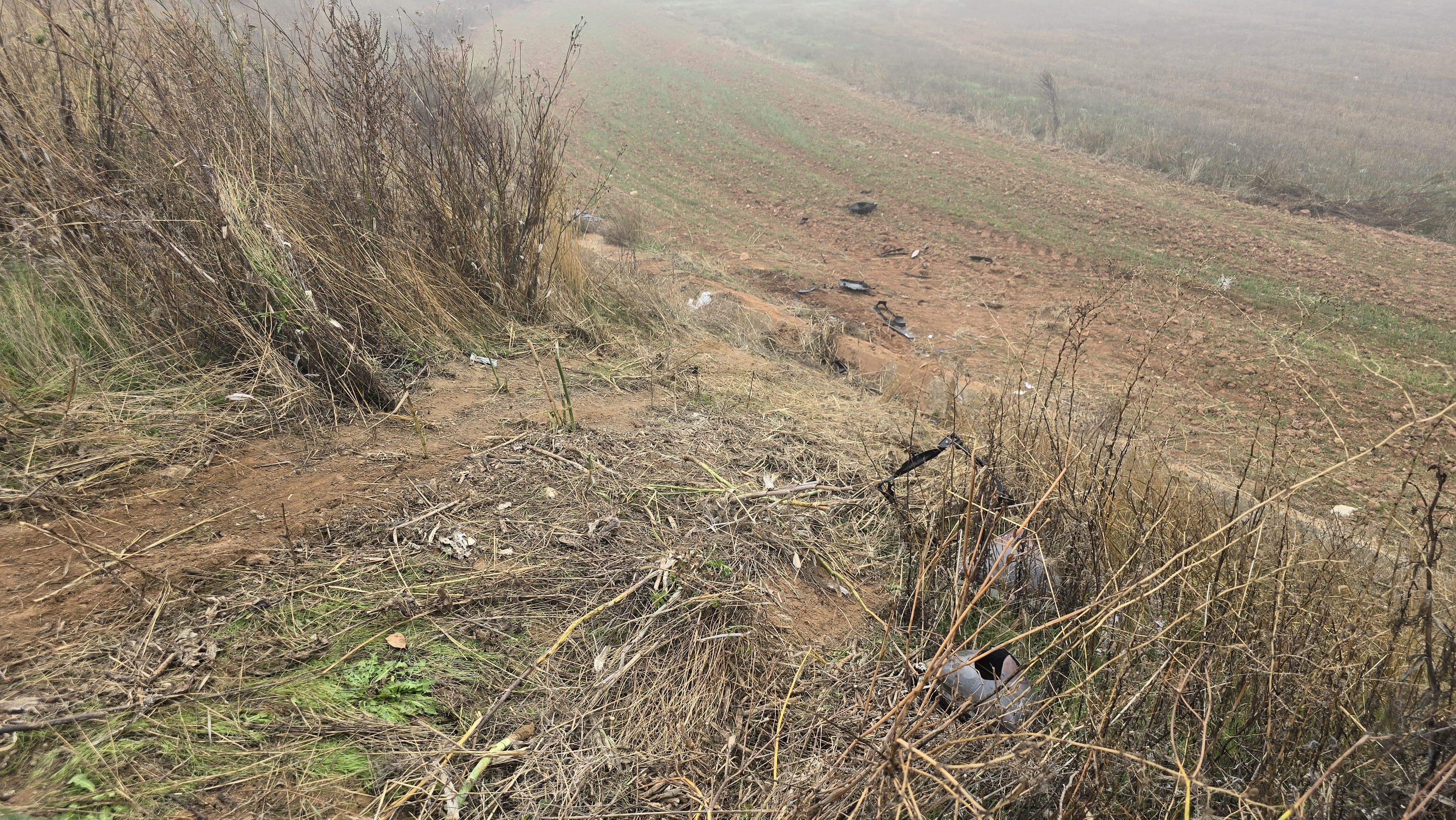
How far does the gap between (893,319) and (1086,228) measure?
4.57m

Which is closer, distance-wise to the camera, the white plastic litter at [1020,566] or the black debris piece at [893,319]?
the white plastic litter at [1020,566]

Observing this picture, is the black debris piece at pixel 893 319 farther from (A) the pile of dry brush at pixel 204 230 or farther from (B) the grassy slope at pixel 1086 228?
(A) the pile of dry brush at pixel 204 230

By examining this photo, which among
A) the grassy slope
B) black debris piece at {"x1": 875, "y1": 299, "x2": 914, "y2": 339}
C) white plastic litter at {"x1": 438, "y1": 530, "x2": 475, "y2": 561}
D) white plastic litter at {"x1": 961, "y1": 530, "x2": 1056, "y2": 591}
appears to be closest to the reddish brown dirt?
white plastic litter at {"x1": 438, "y1": 530, "x2": 475, "y2": 561}

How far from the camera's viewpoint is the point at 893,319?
8.70 meters

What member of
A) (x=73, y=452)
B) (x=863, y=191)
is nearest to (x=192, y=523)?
(x=73, y=452)

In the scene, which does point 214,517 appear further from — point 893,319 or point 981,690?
point 893,319

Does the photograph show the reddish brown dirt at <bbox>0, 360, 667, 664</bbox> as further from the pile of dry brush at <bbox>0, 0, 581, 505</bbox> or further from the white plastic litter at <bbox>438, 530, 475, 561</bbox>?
the white plastic litter at <bbox>438, 530, 475, 561</bbox>

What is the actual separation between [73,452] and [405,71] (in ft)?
11.7

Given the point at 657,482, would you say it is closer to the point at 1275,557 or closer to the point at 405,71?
the point at 1275,557

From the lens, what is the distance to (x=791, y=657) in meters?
2.41

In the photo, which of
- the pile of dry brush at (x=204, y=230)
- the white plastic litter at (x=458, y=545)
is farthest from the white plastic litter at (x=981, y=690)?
the pile of dry brush at (x=204, y=230)

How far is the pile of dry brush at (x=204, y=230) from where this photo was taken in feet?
9.84

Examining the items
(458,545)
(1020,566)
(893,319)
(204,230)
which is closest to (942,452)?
(1020,566)

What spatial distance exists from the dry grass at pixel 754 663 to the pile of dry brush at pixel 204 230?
1069 mm
